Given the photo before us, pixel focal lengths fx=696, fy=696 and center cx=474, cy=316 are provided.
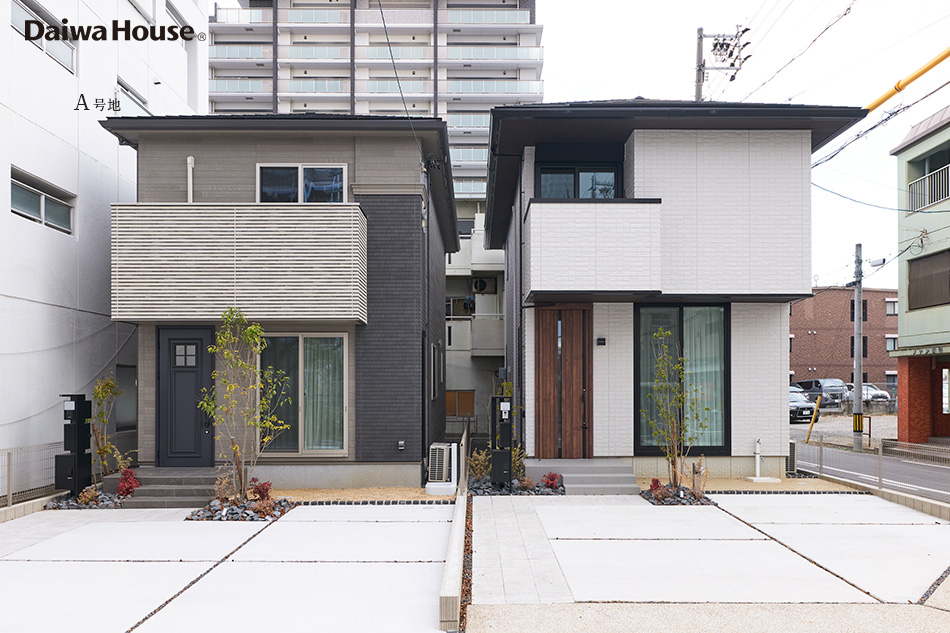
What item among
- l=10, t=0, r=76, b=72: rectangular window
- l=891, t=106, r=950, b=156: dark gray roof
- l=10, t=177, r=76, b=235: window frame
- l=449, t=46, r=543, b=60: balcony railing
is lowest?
l=10, t=177, r=76, b=235: window frame

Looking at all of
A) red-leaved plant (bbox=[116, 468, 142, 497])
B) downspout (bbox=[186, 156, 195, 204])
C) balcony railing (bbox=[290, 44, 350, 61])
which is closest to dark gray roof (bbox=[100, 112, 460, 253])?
downspout (bbox=[186, 156, 195, 204])

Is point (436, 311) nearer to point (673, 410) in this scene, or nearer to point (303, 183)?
point (303, 183)

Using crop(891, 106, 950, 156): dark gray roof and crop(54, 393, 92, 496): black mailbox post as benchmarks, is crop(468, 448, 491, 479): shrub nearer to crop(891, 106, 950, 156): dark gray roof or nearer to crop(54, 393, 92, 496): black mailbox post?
crop(54, 393, 92, 496): black mailbox post

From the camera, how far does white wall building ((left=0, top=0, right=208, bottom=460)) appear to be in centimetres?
1067

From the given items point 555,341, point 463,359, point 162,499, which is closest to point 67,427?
point 162,499

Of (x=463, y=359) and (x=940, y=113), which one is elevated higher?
(x=940, y=113)

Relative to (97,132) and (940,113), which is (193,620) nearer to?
(97,132)

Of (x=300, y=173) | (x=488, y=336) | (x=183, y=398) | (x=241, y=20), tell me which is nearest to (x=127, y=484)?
(x=183, y=398)

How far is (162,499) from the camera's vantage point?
34.8 ft

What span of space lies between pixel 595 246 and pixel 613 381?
2474 mm

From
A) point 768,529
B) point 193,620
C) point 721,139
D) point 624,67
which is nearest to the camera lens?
point 193,620

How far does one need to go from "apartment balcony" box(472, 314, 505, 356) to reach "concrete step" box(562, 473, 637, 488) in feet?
36.4

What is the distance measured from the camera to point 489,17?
160 ft

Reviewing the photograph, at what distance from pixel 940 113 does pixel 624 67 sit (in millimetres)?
8869
